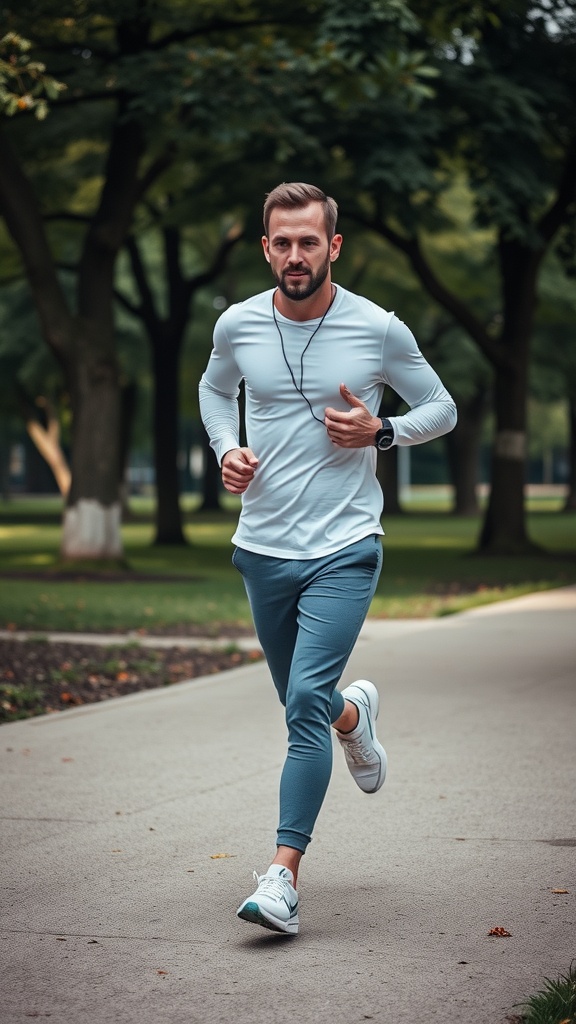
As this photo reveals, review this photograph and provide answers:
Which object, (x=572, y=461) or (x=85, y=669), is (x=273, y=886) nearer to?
(x=85, y=669)

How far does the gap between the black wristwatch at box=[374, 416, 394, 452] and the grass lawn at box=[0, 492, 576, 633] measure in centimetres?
915

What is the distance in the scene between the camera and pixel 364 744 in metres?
5.54

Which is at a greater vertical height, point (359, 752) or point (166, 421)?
point (359, 752)

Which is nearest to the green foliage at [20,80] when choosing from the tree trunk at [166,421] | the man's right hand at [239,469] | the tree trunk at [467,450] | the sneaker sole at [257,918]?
the man's right hand at [239,469]

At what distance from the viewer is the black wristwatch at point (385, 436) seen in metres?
5.02

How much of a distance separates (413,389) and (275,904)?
161 cm

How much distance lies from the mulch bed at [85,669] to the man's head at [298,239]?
15.8 feet

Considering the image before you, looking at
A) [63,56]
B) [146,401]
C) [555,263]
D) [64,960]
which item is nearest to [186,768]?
[64,960]

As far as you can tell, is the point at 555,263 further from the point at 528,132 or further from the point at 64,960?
the point at 64,960

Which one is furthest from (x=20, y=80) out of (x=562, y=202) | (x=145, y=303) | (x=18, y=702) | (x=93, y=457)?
(x=145, y=303)

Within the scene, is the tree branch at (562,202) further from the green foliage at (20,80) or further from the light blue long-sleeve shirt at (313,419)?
the light blue long-sleeve shirt at (313,419)

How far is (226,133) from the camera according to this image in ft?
59.5

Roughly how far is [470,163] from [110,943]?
19.0m

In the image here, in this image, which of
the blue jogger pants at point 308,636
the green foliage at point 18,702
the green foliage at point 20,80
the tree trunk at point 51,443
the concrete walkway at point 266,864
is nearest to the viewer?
the concrete walkway at point 266,864
